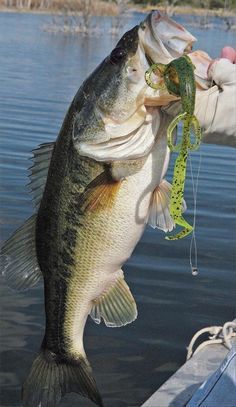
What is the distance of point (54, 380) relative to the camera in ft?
9.61

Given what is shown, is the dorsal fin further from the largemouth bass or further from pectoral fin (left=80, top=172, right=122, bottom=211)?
pectoral fin (left=80, top=172, right=122, bottom=211)

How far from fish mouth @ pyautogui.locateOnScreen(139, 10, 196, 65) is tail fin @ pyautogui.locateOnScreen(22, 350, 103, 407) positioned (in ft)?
4.38

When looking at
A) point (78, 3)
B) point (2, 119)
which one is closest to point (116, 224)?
point (2, 119)

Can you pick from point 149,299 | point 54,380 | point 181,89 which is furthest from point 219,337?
point 181,89

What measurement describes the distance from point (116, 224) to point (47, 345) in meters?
0.76

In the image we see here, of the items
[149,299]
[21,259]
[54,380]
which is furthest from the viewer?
[149,299]

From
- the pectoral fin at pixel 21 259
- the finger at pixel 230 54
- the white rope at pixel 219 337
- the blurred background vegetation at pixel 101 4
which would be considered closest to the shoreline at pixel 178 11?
the blurred background vegetation at pixel 101 4

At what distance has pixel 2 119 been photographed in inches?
458

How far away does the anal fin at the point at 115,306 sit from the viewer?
8.98 ft

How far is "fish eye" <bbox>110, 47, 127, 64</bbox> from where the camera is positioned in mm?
2281

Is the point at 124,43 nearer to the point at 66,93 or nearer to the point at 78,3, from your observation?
the point at 66,93

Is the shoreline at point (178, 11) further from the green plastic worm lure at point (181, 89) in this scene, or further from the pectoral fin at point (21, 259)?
the green plastic worm lure at point (181, 89)

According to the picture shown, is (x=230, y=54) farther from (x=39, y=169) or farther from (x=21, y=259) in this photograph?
(x=21, y=259)

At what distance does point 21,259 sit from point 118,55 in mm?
948
